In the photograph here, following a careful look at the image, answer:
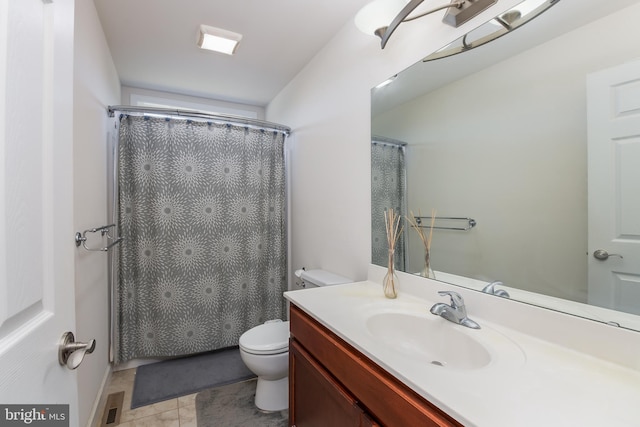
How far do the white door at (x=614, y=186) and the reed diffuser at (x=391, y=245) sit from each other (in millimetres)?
692

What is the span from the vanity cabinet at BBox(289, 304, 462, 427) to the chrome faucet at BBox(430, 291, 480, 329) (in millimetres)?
384

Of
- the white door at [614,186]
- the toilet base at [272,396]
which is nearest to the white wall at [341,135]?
the white door at [614,186]

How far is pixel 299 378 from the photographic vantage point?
1315 millimetres

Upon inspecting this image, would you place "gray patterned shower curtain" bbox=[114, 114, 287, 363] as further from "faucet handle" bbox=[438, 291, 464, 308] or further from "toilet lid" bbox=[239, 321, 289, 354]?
"faucet handle" bbox=[438, 291, 464, 308]

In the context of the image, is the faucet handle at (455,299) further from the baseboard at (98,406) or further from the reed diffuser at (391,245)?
the baseboard at (98,406)

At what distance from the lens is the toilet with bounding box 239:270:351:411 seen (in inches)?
65.5

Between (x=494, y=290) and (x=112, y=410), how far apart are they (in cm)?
221

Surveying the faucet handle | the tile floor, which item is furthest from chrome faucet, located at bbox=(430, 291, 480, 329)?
the tile floor

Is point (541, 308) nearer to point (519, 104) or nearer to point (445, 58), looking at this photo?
point (519, 104)

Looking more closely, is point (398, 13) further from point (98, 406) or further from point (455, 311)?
point (98, 406)

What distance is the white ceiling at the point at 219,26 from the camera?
5.66 ft

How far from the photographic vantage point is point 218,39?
2016mm

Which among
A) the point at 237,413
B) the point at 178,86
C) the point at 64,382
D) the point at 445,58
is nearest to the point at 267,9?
the point at 445,58

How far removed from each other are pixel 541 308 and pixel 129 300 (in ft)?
8.28
